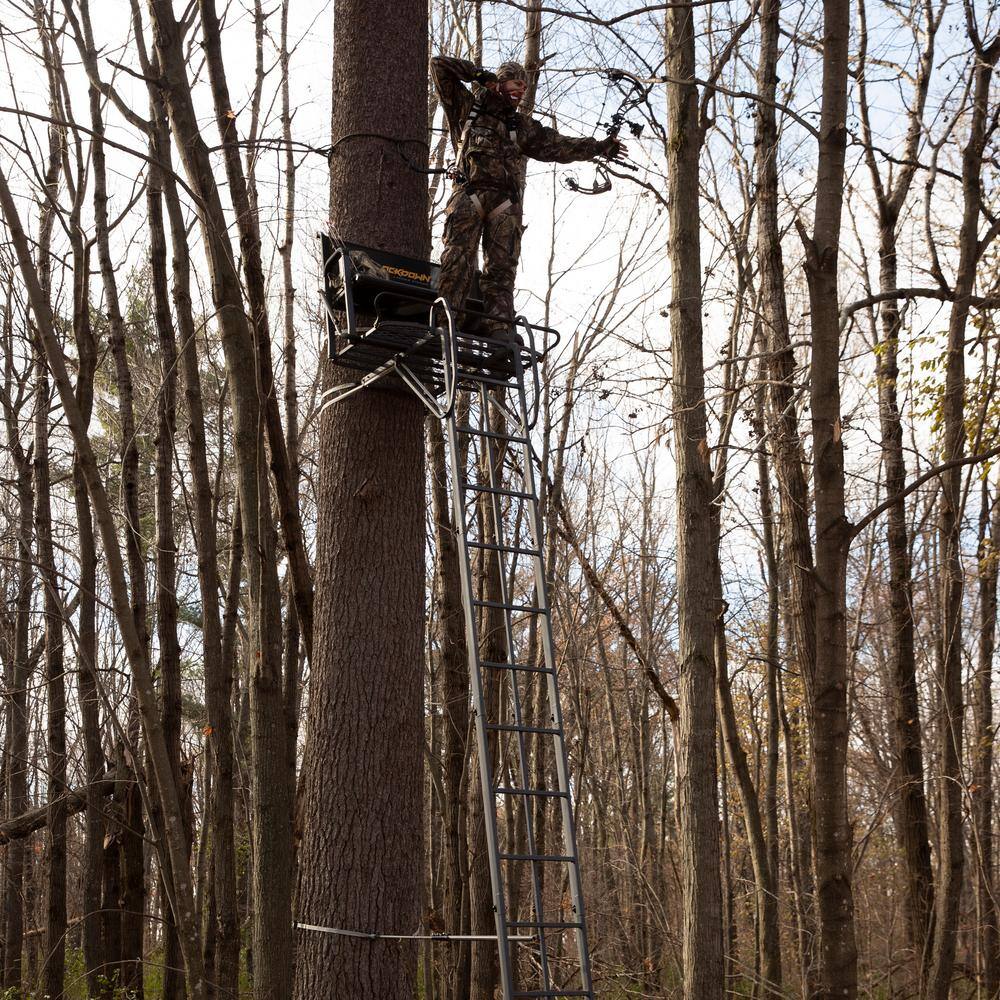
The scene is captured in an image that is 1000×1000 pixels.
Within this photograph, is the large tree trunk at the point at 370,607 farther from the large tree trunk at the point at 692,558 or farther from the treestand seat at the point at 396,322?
the large tree trunk at the point at 692,558

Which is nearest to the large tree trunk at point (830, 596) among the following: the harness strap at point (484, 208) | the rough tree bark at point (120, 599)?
the harness strap at point (484, 208)

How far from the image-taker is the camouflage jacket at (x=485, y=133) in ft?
16.1

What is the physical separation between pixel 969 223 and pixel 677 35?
4037 millimetres

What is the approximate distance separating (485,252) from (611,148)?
32.4 inches

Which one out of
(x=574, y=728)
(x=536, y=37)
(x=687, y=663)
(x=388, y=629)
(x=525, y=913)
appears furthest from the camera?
(x=574, y=728)

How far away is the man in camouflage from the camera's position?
191 inches

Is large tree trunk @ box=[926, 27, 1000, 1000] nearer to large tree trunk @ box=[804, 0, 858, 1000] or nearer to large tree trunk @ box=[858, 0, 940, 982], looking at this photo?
large tree trunk @ box=[858, 0, 940, 982]

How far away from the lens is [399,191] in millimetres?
4562

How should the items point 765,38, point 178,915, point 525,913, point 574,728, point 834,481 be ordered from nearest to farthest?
Result: point 178,915 < point 834,481 < point 765,38 < point 525,913 < point 574,728

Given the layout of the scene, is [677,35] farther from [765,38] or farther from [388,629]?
[388,629]

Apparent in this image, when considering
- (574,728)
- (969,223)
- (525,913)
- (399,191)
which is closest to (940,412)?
(969,223)

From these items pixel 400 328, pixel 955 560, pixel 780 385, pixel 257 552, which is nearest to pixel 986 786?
pixel 955 560

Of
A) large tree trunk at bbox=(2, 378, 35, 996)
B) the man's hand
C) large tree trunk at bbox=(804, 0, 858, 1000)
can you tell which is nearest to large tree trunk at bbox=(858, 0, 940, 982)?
large tree trunk at bbox=(804, 0, 858, 1000)

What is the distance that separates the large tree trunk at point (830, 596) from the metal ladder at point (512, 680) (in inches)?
54.9
